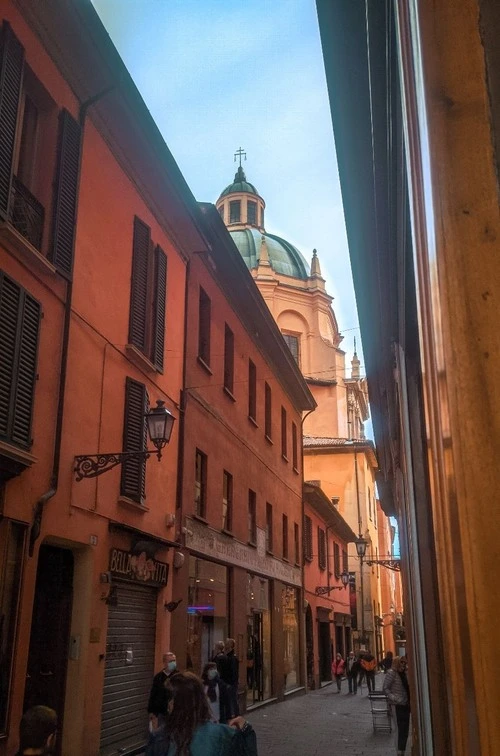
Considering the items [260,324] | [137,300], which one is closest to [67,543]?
[137,300]

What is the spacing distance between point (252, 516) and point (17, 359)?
13.4 m

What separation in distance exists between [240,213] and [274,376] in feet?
149

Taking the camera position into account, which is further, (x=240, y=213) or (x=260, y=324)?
(x=240, y=213)

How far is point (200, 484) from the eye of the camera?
16859 mm

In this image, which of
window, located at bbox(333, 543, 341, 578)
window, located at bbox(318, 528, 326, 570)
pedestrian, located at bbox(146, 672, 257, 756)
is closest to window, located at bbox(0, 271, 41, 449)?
pedestrian, located at bbox(146, 672, 257, 756)

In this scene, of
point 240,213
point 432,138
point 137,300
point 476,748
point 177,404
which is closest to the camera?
point 476,748

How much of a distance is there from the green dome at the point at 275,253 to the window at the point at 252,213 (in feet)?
11.8

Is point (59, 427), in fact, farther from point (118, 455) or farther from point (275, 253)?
point (275, 253)

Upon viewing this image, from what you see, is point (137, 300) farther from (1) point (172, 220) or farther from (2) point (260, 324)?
(2) point (260, 324)

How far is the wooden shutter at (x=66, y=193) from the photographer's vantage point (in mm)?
10656

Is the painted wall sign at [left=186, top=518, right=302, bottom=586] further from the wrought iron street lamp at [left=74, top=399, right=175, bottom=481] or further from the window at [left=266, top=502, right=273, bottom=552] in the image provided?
the wrought iron street lamp at [left=74, top=399, right=175, bottom=481]

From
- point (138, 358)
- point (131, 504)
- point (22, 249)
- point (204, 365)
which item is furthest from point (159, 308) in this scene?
point (22, 249)

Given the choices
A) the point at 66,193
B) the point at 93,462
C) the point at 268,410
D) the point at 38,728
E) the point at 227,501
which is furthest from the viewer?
the point at 268,410

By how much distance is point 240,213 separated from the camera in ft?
227
